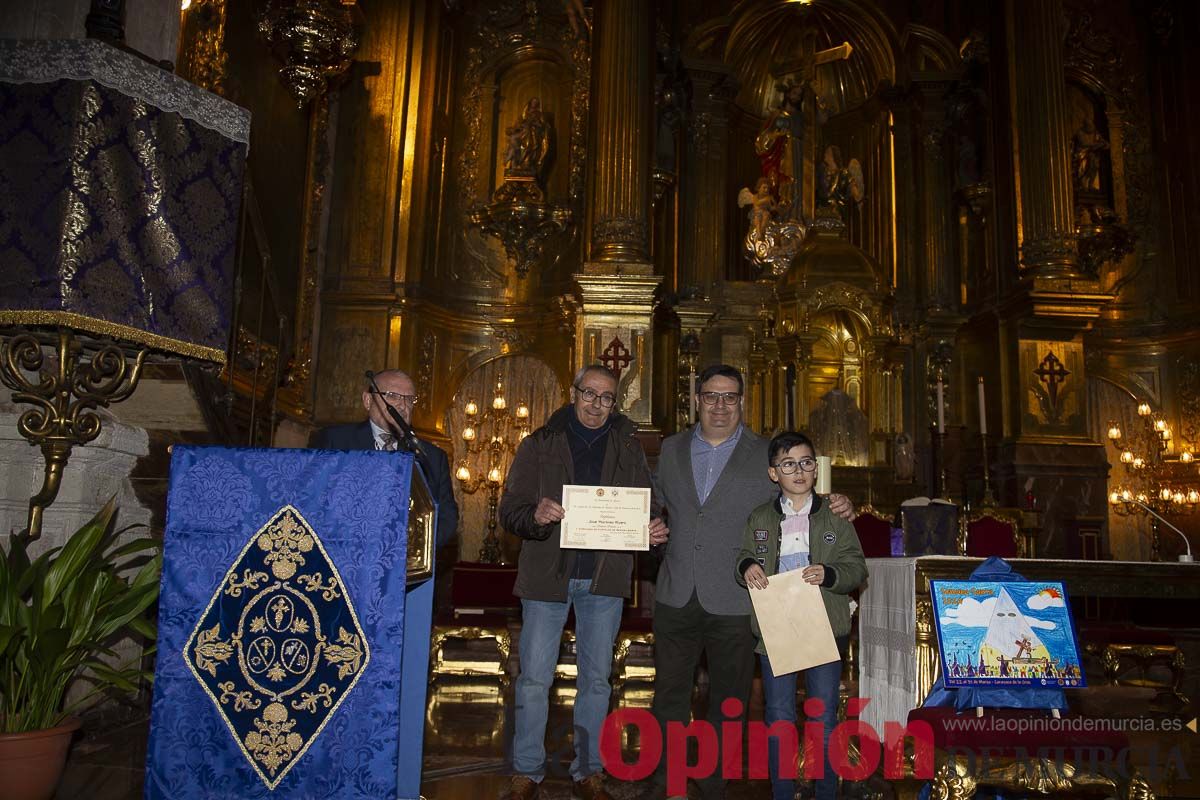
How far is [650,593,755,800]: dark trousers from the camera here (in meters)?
3.35

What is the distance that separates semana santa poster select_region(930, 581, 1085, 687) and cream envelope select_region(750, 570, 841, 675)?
671 mm

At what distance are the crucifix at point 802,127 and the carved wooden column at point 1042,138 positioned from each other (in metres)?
2.25

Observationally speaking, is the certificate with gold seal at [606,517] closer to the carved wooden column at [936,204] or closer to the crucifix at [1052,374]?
the crucifix at [1052,374]

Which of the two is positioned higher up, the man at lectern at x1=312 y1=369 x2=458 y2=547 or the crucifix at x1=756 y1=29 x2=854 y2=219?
the crucifix at x1=756 y1=29 x2=854 y2=219

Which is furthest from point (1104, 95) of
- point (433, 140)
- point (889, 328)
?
point (433, 140)

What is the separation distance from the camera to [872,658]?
438 cm

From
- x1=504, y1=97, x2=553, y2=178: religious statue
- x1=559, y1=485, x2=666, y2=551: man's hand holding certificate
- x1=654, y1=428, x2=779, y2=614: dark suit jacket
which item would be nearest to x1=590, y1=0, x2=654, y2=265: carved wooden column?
x1=504, y1=97, x2=553, y2=178: religious statue

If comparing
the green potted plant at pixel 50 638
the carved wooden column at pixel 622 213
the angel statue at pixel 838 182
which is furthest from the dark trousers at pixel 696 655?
the angel statue at pixel 838 182

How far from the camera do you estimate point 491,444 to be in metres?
10.2

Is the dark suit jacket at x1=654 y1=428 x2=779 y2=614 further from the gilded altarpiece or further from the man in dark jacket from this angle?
the gilded altarpiece

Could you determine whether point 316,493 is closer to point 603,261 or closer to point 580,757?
point 580,757

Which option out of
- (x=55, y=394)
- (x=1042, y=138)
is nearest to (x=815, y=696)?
(x=55, y=394)

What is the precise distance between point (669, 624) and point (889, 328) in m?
8.41

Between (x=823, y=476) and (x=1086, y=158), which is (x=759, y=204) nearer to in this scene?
(x=1086, y=158)
